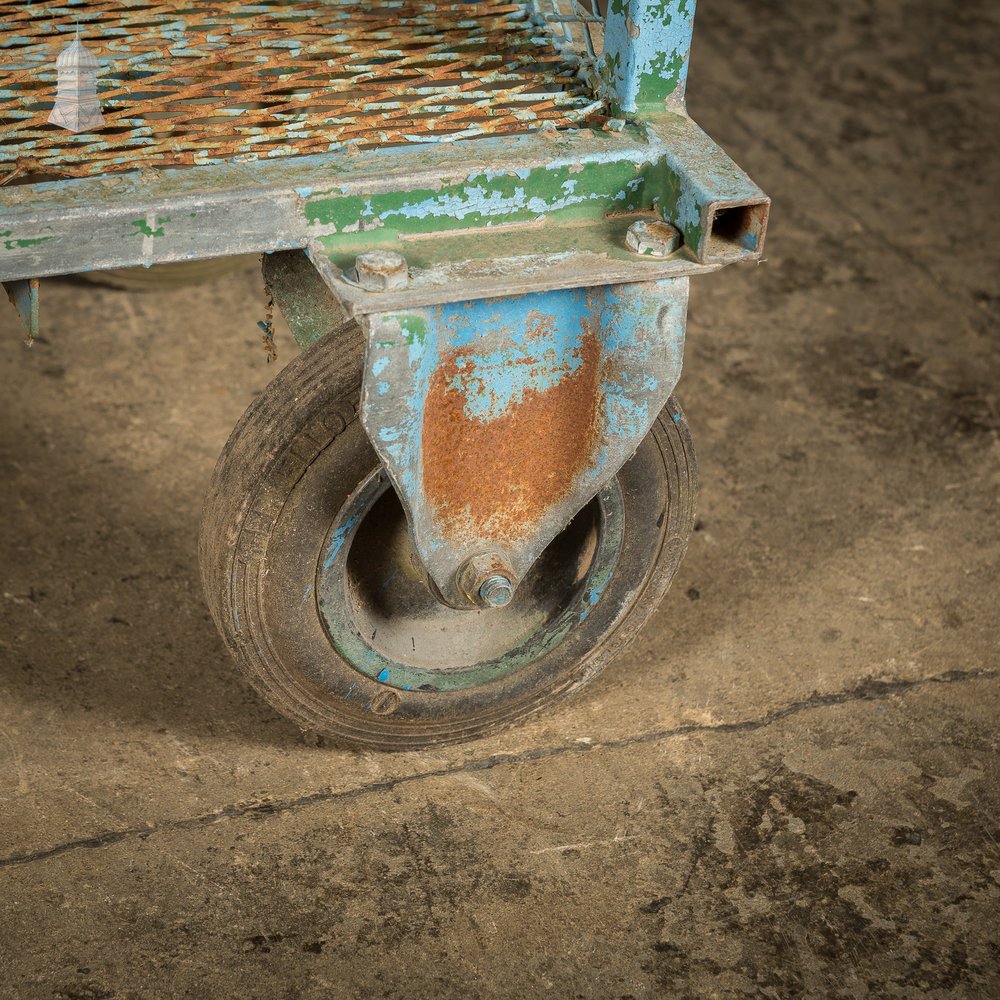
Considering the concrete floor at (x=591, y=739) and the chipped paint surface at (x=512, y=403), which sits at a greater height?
the chipped paint surface at (x=512, y=403)

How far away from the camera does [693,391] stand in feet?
9.76

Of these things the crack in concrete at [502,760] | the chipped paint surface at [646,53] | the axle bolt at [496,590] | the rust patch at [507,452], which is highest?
the chipped paint surface at [646,53]

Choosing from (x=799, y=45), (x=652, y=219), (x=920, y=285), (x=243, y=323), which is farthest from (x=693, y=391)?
(x=799, y=45)

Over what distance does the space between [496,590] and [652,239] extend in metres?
0.53

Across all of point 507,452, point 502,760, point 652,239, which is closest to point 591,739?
point 502,760

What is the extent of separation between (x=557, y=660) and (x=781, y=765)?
1.32 ft

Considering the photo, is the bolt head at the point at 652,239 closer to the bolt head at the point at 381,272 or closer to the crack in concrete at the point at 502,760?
the bolt head at the point at 381,272

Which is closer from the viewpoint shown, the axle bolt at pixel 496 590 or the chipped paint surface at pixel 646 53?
the chipped paint surface at pixel 646 53

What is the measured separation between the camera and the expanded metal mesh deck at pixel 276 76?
5.75ft

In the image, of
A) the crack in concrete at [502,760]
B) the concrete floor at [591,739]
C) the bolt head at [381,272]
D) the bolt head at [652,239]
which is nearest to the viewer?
the bolt head at [381,272]

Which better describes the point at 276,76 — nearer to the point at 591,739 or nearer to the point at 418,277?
the point at 418,277

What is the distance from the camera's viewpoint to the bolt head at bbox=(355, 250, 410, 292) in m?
1.59
